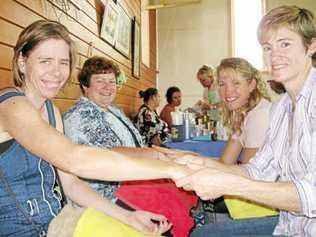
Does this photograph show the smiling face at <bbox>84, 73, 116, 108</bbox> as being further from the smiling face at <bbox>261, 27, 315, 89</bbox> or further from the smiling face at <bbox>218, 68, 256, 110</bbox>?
the smiling face at <bbox>261, 27, 315, 89</bbox>

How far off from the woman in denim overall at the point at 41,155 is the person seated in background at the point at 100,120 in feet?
1.49

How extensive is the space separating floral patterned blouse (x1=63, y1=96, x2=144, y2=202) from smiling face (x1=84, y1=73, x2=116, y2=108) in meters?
0.17

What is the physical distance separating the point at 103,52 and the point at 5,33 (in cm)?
211

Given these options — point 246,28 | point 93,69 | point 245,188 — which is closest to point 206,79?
point 93,69

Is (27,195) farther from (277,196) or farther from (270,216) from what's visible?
(270,216)

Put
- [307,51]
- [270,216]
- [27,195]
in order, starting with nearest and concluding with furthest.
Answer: [27,195] < [307,51] < [270,216]

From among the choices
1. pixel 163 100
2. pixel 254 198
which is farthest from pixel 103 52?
pixel 163 100

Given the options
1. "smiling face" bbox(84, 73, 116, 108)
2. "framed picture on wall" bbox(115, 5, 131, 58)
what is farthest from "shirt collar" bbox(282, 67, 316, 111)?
"framed picture on wall" bbox(115, 5, 131, 58)

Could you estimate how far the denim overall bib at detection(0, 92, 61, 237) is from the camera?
1.16 metres

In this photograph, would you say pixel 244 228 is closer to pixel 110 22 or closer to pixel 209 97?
pixel 110 22

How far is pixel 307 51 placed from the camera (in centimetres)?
134

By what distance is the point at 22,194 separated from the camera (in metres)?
1.18

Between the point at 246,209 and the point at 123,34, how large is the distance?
340cm

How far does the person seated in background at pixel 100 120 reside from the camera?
1987mm
